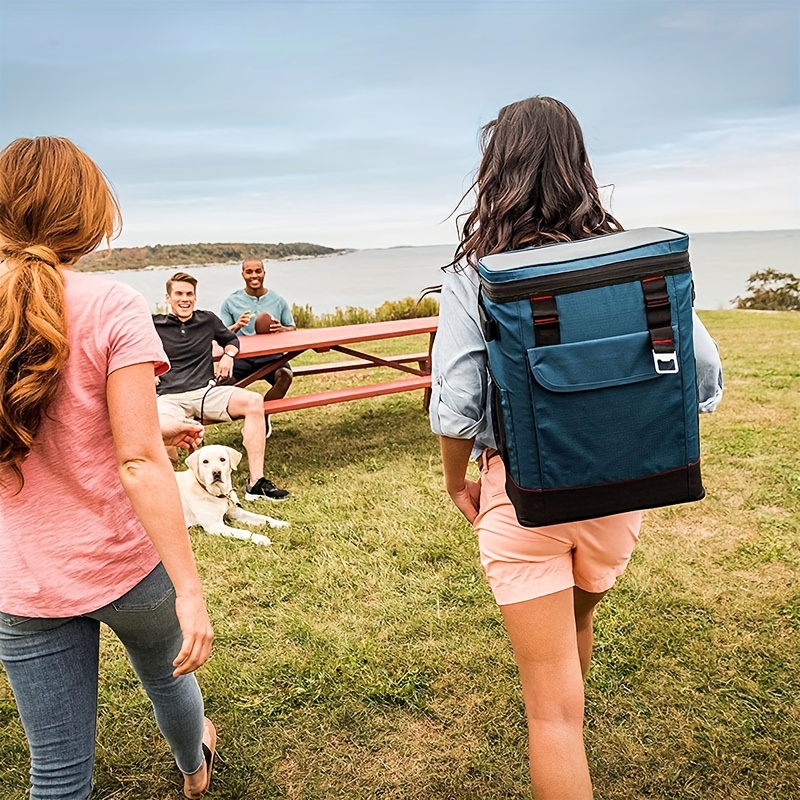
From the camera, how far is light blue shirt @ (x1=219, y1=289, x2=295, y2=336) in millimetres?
6723

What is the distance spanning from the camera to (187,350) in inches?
217

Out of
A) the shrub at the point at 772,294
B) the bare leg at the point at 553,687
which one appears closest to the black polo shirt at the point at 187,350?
the bare leg at the point at 553,687

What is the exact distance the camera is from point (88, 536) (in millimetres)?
1754

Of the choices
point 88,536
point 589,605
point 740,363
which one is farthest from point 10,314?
point 740,363

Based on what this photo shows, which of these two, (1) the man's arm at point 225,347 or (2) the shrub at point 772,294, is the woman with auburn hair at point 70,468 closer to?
(1) the man's arm at point 225,347

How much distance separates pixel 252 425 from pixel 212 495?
0.80 m

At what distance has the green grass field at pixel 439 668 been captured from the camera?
258 centimetres

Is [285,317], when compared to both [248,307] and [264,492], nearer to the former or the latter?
[248,307]

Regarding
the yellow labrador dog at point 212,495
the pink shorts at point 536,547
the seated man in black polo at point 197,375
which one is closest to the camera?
the pink shorts at point 536,547

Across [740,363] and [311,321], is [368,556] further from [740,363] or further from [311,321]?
[311,321]

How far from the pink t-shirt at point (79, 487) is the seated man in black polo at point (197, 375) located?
348cm

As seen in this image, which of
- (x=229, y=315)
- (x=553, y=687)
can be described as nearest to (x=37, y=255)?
(x=553, y=687)

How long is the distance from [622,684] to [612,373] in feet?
5.88

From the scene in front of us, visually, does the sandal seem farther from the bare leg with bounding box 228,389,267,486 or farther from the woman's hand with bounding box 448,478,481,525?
the bare leg with bounding box 228,389,267,486
